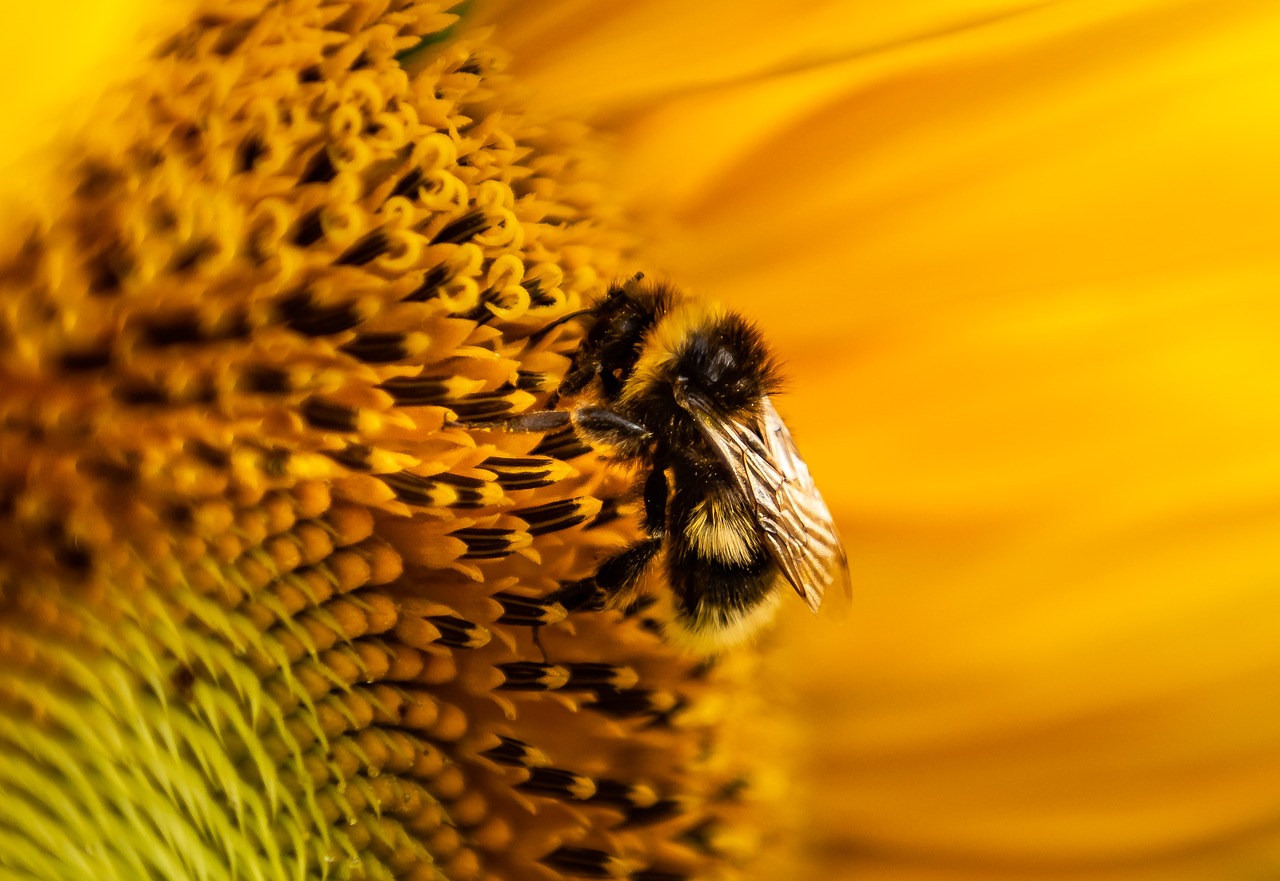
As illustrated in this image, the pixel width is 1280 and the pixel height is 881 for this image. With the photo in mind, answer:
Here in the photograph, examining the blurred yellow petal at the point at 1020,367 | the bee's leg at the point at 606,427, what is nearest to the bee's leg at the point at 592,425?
the bee's leg at the point at 606,427

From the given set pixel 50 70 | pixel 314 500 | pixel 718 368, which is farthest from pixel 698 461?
pixel 50 70

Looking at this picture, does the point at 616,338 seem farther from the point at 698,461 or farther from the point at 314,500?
the point at 314,500

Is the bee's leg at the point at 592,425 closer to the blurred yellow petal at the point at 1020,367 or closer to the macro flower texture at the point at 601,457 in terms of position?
the macro flower texture at the point at 601,457

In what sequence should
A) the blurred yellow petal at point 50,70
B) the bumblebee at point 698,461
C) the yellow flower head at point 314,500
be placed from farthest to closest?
the bumblebee at point 698,461 < the yellow flower head at point 314,500 < the blurred yellow petal at point 50,70

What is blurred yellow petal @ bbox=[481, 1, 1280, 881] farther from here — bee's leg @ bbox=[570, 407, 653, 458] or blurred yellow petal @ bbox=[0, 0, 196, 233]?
blurred yellow petal @ bbox=[0, 0, 196, 233]

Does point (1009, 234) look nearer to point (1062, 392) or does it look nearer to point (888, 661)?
point (1062, 392)

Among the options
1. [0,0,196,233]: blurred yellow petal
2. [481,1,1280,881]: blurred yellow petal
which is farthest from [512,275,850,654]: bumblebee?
[0,0,196,233]: blurred yellow petal

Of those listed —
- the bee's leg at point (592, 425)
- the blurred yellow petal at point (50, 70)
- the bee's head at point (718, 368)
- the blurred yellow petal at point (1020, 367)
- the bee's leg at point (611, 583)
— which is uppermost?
the blurred yellow petal at point (1020, 367)

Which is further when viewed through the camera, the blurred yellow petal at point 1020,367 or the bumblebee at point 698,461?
the blurred yellow petal at point 1020,367
